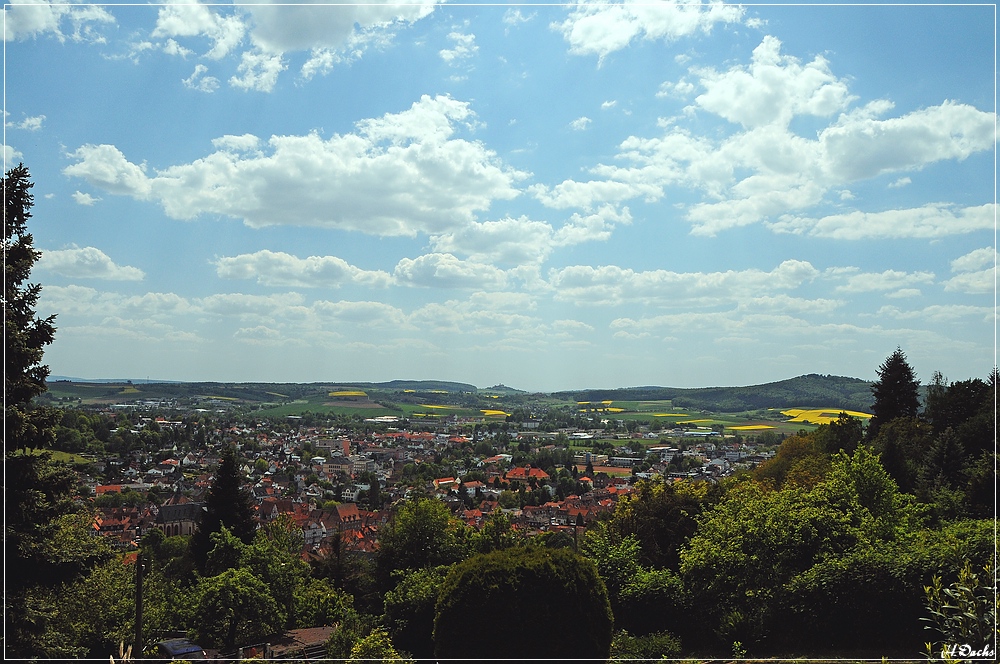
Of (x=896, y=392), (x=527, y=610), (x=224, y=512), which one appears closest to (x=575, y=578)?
(x=527, y=610)

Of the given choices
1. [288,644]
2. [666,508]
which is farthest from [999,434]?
[288,644]

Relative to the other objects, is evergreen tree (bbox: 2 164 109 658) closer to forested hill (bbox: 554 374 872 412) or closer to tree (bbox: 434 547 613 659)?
tree (bbox: 434 547 613 659)

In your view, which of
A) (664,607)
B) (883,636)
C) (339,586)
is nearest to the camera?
(883,636)

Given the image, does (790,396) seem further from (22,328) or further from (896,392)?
(22,328)

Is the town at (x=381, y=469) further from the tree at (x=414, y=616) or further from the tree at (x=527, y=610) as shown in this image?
the tree at (x=527, y=610)

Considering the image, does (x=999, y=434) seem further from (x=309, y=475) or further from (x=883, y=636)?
(x=309, y=475)
